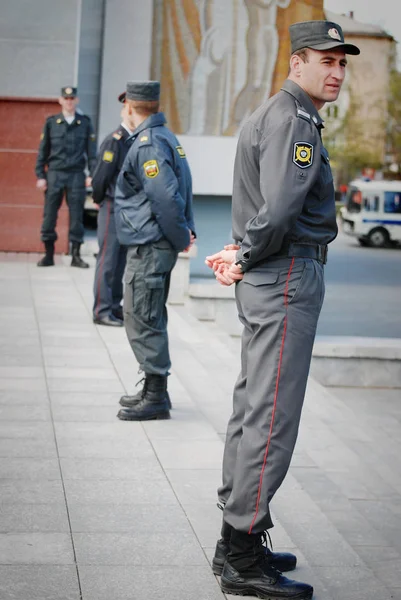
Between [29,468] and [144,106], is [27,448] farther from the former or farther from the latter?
[144,106]

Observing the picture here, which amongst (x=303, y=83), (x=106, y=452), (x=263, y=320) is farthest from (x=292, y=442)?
(x=106, y=452)

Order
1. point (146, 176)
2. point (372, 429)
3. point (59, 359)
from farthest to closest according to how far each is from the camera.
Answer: point (372, 429), point (59, 359), point (146, 176)

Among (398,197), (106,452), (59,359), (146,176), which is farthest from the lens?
(398,197)

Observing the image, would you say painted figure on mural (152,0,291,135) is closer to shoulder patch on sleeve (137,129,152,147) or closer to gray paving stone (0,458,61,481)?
shoulder patch on sleeve (137,129,152,147)

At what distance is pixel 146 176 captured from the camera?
22.1 ft

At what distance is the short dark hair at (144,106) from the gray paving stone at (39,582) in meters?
3.40

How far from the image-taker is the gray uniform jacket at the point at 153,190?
672cm

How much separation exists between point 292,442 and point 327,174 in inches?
37.3

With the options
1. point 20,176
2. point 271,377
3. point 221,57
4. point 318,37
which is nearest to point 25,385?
point 271,377

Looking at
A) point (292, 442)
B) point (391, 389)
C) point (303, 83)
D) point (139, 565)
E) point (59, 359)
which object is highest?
point (303, 83)

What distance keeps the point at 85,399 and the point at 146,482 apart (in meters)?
1.88

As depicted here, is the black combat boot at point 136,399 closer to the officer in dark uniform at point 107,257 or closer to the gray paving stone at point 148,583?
the gray paving stone at point 148,583

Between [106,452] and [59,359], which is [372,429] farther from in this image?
[106,452]

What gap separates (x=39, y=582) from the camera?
4.09m
